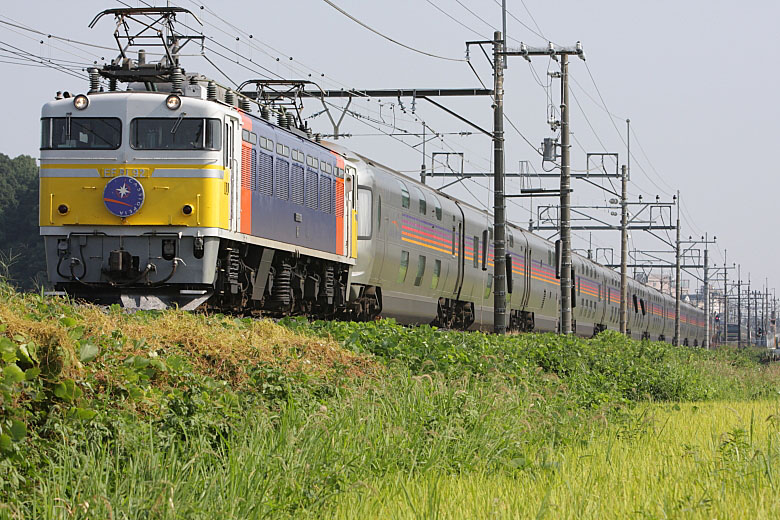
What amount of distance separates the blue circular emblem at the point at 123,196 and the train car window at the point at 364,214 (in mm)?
8219

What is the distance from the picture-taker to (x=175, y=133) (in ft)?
56.3

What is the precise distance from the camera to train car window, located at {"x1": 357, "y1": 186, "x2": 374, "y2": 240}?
2442cm

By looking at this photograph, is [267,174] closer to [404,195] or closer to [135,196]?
[135,196]

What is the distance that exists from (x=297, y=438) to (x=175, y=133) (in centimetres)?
1030

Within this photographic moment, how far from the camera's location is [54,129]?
17219 mm

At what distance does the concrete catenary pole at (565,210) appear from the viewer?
2978 cm

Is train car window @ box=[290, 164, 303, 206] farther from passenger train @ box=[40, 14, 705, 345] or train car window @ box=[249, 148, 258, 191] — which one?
train car window @ box=[249, 148, 258, 191]

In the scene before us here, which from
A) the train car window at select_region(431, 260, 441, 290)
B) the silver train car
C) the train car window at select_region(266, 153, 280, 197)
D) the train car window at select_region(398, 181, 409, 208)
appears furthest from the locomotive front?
the train car window at select_region(431, 260, 441, 290)

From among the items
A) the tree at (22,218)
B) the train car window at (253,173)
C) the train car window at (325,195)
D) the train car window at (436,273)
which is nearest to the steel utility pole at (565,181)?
the train car window at (436,273)

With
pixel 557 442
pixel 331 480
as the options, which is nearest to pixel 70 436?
pixel 331 480

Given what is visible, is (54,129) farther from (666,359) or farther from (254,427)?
(666,359)

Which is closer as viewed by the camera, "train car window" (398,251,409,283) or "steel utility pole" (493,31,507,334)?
"steel utility pole" (493,31,507,334)

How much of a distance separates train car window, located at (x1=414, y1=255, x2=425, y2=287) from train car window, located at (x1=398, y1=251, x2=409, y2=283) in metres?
0.80

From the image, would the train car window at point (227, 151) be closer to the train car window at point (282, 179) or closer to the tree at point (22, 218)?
the train car window at point (282, 179)
